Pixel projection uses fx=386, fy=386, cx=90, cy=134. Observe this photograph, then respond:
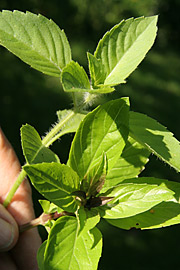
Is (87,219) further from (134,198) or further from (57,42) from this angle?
(57,42)

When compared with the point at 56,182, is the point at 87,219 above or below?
below

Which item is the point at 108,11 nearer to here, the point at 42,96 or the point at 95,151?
the point at 42,96

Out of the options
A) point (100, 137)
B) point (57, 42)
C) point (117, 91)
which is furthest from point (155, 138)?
point (117, 91)

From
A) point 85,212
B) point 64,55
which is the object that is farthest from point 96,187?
point 64,55

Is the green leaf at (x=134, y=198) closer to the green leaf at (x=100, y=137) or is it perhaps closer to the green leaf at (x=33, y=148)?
the green leaf at (x=100, y=137)

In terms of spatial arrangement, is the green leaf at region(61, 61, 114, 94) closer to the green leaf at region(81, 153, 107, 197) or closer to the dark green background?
the green leaf at region(81, 153, 107, 197)
